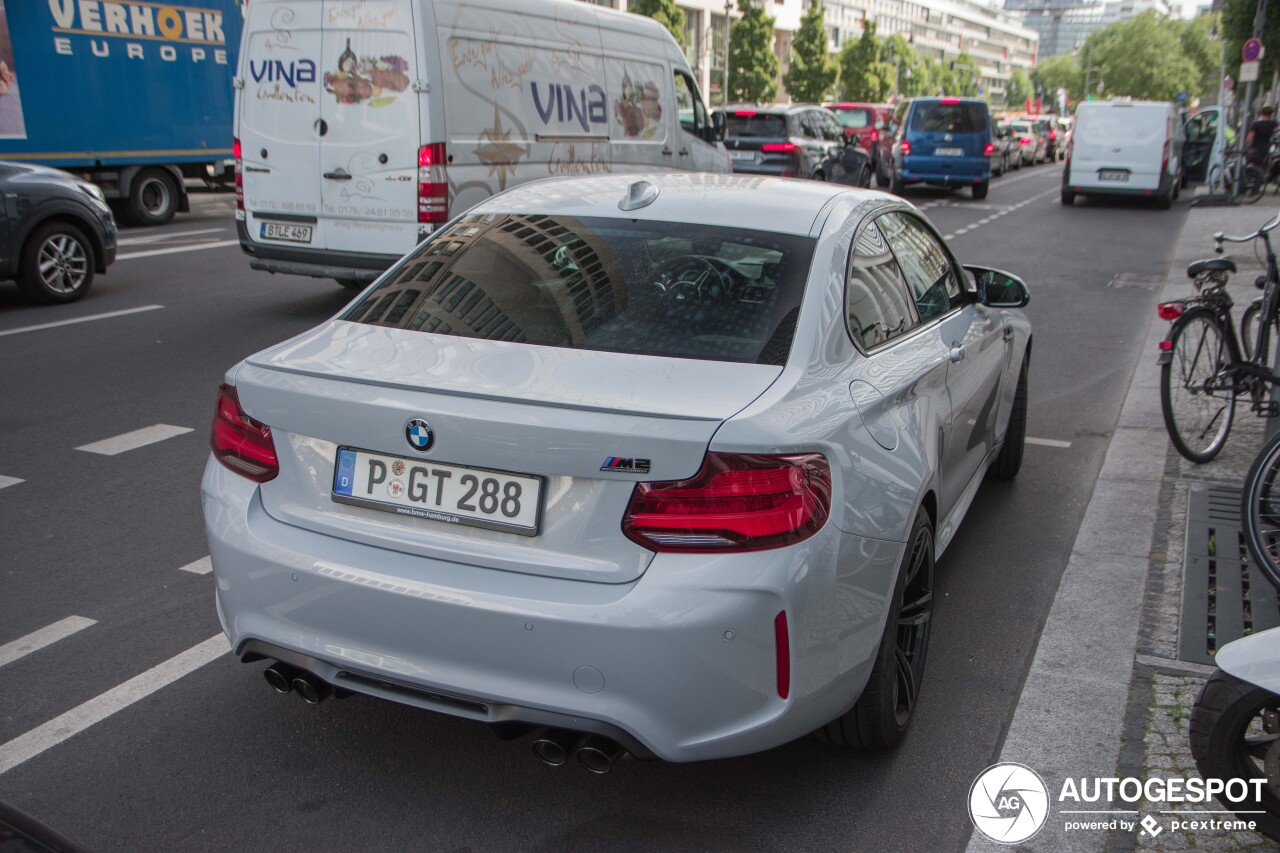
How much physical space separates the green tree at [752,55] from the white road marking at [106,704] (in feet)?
224

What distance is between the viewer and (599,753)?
2688 mm

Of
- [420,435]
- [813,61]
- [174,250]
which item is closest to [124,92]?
[174,250]

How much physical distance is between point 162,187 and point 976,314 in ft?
51.2

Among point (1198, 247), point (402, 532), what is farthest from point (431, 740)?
point (1198, 247)

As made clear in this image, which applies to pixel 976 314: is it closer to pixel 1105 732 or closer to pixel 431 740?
pixel 1105 732

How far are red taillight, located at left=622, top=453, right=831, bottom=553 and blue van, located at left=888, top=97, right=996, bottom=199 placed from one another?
23517 mm

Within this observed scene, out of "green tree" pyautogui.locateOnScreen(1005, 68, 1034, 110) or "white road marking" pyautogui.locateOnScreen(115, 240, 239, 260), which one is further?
"green tree" pyautogui.locateOnScreen(1005, 68, 1034, 110)

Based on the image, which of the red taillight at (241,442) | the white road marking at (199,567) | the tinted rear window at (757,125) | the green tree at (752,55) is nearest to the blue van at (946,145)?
the tinted rear window at (757,125)

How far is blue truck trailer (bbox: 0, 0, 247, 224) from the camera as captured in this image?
15.2 m

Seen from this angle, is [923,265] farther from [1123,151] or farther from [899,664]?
[1123,151]

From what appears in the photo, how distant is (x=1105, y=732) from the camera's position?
3424 mm

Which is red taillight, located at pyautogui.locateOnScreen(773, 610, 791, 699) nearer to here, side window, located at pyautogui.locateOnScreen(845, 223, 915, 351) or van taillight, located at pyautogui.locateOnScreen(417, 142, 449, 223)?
side window, located at pyautogui.locateOnScreen(845, 223, 915, 351)

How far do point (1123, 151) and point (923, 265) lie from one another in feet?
70.0

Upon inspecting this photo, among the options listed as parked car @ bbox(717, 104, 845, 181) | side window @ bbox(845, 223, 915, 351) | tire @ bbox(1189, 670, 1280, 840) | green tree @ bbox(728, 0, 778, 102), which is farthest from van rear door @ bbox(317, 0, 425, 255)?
green tree @ bbox(728, 0, 778, 102)
